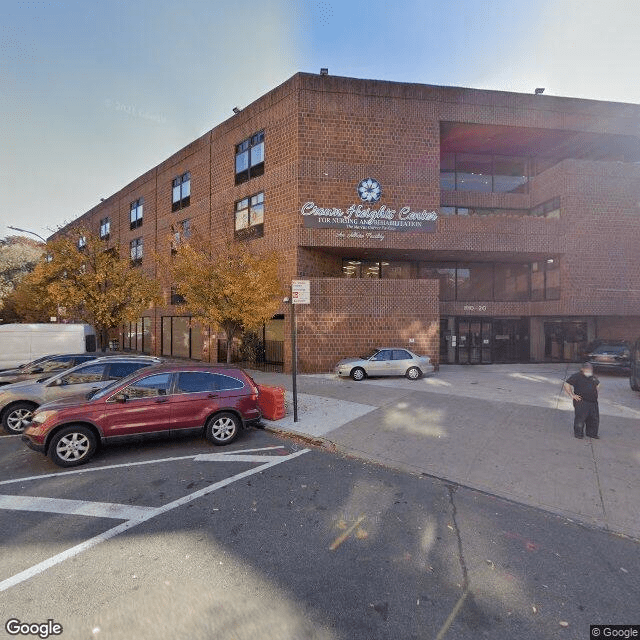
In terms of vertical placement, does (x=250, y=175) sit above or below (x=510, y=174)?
below

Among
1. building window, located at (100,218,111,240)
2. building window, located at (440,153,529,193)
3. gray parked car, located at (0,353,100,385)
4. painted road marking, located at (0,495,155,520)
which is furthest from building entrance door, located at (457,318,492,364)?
building window, located at (100,218,111,240)

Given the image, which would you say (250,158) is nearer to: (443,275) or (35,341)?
(443,275)

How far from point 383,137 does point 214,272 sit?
10.9 m

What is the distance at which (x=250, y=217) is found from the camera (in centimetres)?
1786

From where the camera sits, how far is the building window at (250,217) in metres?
17.4

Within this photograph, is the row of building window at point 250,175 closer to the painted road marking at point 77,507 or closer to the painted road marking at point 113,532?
the painted road marking at point 113,532

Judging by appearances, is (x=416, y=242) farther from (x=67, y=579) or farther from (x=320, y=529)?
(x=67, y=579)

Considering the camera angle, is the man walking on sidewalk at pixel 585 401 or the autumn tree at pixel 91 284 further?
the autumn tree at pixel 91 284

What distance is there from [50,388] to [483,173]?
23.5m

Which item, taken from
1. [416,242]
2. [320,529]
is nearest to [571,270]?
[416,242]

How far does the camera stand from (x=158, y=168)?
80.5 feet

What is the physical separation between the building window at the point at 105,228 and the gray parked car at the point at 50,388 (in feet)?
91.4

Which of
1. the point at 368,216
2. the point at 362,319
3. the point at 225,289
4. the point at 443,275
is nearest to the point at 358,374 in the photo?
the point at 362,319

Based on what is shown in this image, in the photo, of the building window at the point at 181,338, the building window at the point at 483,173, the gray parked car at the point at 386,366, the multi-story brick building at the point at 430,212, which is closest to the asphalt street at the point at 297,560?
the gray parked car at the point at 386,366
